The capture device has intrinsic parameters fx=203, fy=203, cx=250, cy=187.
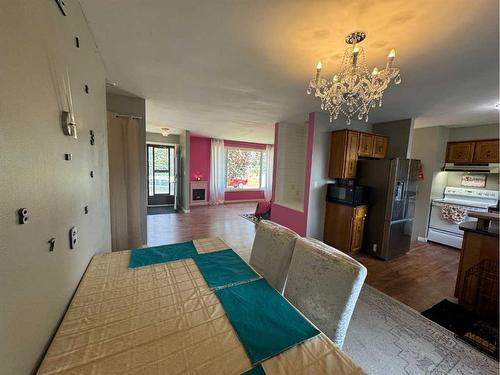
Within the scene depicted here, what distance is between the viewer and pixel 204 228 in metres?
4.61

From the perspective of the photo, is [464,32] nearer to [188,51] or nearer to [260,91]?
[260,91]

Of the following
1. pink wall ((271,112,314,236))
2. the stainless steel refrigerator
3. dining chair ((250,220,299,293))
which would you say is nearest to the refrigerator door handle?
the stainless steel refrigerator

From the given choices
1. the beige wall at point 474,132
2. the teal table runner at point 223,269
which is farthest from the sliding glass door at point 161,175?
the beige wall at point 474,132

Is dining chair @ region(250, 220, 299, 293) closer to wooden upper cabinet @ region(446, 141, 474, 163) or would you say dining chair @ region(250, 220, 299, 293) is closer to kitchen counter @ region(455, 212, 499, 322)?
kitchen counter @ region(455, 212, 499, 322)

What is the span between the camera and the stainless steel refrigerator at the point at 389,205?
10.5 ft

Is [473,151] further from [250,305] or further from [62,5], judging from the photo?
[62,5]

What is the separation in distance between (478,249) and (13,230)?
347 centimetres

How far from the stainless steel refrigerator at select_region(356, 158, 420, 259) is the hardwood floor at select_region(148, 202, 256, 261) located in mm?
2121

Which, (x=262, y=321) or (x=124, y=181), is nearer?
(x=262, y=321)

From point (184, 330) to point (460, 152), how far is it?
18.6 ft

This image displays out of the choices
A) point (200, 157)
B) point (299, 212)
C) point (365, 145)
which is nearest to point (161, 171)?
point (200, 157)

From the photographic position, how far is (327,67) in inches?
77.0

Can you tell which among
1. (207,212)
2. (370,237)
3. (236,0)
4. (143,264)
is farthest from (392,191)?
(207,212)

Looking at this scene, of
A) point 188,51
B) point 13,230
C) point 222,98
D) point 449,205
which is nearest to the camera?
point 13,230
